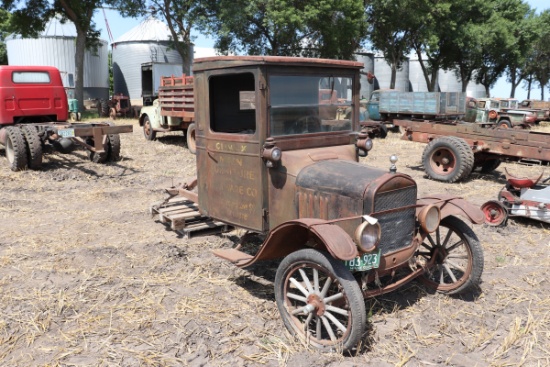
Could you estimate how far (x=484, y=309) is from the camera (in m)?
3.87

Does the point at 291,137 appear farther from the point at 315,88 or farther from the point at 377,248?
the point at 377,248

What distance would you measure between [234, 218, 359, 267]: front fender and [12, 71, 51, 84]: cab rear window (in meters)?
8.76

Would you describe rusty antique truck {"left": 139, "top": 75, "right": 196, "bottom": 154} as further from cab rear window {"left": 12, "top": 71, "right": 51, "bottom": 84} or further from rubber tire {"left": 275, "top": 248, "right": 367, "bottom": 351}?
rubber tire {"left": 275, "top": 248, "right": 367, "bottom": 351}

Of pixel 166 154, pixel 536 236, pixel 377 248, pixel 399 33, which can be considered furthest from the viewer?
pixel 399 33

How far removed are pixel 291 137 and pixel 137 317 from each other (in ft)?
6.29

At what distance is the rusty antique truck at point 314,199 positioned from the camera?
10.6 ft

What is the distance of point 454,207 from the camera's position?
391cm

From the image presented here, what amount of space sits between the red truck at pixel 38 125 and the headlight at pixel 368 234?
7.11m

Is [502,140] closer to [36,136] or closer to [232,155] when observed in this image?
[232,155]

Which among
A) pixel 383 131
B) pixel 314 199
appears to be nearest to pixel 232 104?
pixel 314 199

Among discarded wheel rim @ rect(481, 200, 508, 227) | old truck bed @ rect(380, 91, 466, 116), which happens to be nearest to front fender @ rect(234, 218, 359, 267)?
discarded wheel rim @ rect(481, 200, 508, 227)

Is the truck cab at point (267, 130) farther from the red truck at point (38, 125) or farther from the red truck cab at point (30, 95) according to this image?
the red truck cab at point (30, 95)

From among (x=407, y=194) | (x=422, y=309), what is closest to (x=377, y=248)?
(x=407, y=194)

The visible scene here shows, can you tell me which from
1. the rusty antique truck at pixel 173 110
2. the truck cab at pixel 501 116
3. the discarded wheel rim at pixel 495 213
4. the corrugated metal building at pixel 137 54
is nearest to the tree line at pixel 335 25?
the corrugated metal building at pixel 137 54
